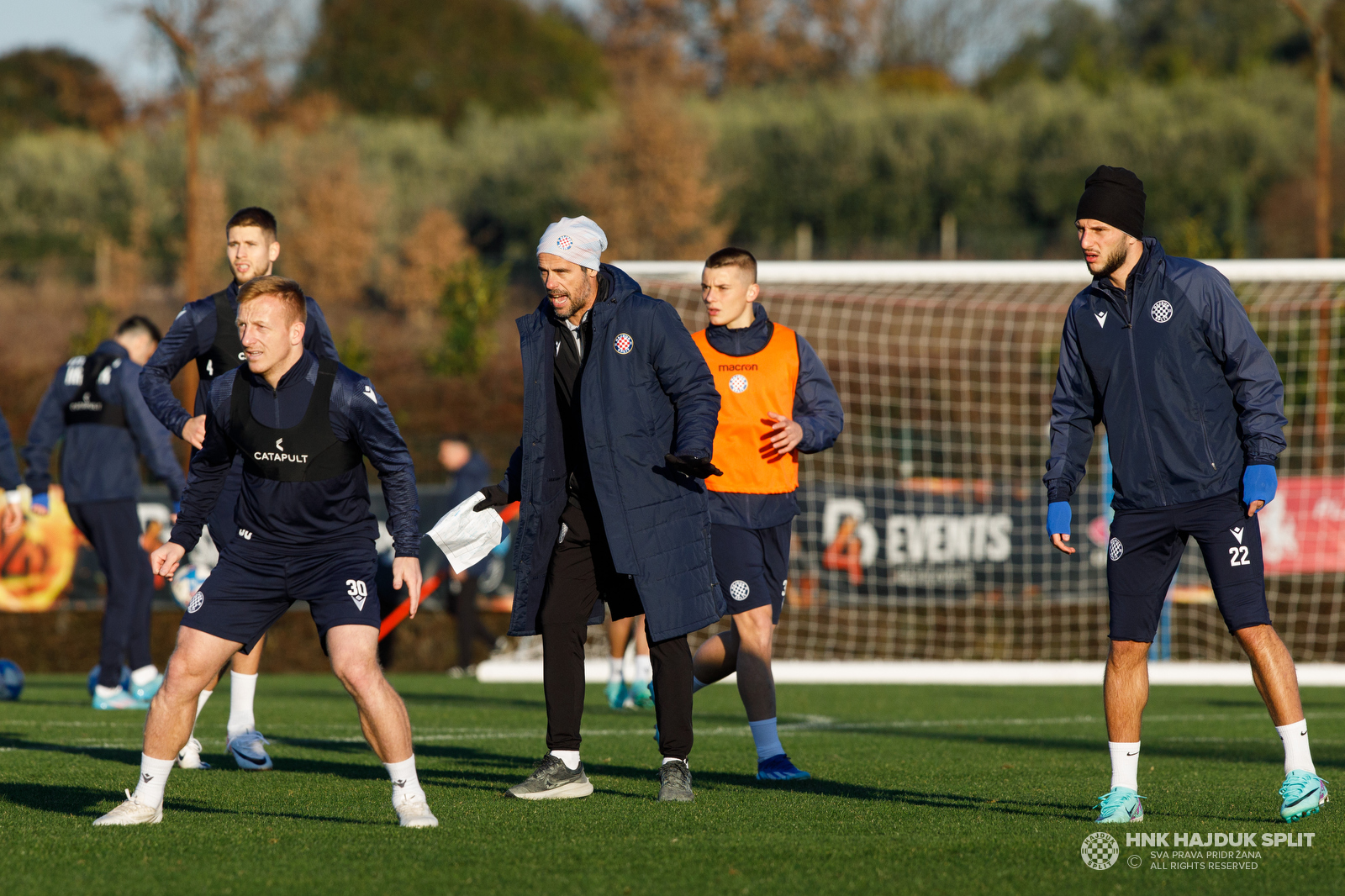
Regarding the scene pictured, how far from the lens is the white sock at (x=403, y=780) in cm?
511

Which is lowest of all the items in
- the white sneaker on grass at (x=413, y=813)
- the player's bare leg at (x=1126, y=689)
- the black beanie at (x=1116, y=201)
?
the white sneaker on grass at (x=413, y=813)

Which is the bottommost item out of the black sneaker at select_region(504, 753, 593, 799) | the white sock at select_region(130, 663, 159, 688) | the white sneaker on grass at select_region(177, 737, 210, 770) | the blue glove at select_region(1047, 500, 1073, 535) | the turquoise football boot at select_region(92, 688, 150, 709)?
the turquoise football boot at select_region(92, 688, 150, 709)

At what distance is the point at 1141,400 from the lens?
5414 mm

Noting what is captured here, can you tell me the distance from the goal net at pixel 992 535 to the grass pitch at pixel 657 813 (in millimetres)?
4539

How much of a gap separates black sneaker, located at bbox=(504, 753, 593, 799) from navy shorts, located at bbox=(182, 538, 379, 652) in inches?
45.3

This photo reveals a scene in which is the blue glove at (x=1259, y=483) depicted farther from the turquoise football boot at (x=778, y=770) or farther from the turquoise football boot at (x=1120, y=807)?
the turquoise football boot at (x=778, y=770)

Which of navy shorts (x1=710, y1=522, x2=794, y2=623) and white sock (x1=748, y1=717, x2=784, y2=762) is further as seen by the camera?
navy shorts (x1=710, y1=522, x2=794, y2=623)

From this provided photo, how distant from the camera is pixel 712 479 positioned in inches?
278

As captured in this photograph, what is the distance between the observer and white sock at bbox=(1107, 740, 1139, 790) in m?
5.31

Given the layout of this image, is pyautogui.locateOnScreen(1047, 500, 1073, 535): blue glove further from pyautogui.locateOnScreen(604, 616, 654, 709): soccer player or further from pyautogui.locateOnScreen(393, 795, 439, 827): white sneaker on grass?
pyautogui.locateOnScreen(604, 616, 654, 709): soccer player

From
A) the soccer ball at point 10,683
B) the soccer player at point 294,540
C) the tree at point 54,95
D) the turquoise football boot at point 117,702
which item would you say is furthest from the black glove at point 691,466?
the tree at point 54,95

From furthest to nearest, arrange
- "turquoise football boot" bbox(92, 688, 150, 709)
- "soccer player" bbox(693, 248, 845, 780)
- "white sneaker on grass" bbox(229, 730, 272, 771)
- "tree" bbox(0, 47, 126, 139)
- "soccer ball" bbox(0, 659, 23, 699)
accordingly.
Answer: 1. "tree" bbox(0, 47, 126, 139)
2. "soccer ball" bbox(0, 659, 23, 699)
3. "turquoise football boot" bbox(92, 688, 150, 709)
4. "white sneaker on grass" bbox(229, 730, 272, 771)
5. "soccer player" bbox(693, 248, 845, 780)

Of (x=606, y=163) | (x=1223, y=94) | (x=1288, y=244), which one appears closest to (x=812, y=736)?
(x=1288, y=244)

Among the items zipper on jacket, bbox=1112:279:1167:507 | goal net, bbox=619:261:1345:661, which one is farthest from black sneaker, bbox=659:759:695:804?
goal net, bbox=619:261:1345:661
